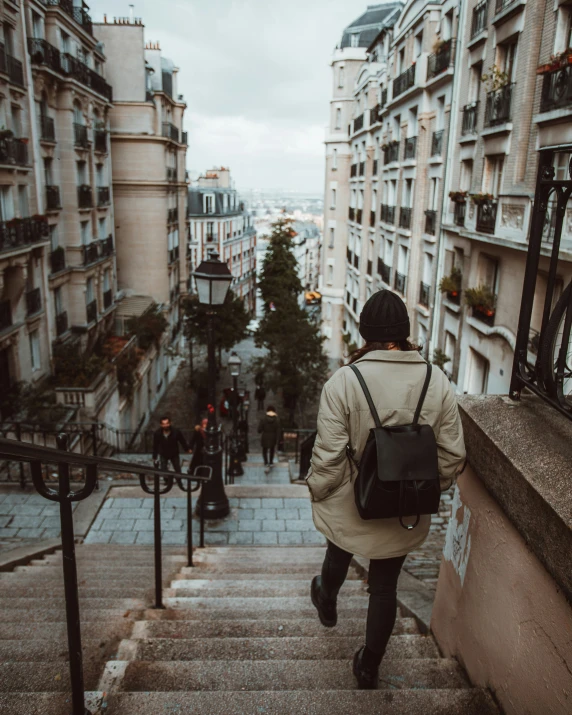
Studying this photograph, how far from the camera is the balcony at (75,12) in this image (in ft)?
62.9

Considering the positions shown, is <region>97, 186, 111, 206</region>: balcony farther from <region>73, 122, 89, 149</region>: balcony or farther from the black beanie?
the black beanie

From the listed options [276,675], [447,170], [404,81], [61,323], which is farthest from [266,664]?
[404,81]

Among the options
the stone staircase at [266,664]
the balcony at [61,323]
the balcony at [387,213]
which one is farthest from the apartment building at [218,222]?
the stone staircase at [266,664]

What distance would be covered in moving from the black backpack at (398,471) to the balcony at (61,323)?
20274 mm

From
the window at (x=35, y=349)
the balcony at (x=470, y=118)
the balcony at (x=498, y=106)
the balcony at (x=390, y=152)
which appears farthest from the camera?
the balcony at (x=390, y=152)

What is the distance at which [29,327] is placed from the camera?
18.3 m

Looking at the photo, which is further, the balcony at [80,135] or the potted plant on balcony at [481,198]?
the balcony at [80,135]

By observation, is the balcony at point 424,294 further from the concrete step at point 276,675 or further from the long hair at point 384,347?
the concrete step at point 276,675

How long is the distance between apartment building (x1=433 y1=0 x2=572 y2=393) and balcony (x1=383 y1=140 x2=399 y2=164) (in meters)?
7.33

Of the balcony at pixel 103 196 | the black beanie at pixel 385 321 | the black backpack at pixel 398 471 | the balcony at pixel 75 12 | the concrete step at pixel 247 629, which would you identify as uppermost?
the balcony at pixel 75 12

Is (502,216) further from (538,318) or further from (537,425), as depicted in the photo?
(537,425)

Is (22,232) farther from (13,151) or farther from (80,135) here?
(80,135)

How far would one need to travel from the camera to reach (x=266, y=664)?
123 inches

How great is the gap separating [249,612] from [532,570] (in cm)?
257
